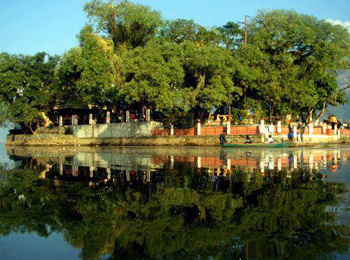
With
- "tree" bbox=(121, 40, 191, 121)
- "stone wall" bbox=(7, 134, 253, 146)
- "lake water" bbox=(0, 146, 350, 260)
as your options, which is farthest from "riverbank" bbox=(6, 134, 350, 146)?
"lake water" bbox=(0, 146, 350, 260)

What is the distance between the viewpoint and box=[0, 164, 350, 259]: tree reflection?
516 cm

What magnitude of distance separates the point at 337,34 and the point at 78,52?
2758cm

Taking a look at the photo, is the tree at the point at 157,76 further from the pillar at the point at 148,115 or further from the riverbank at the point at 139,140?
the pillar at the point at 148,115

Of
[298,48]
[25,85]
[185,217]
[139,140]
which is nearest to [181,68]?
[139,140]

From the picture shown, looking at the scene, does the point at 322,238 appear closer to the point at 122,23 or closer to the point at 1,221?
the point at 1,221

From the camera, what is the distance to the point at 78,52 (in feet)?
131

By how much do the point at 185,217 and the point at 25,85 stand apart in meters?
46.6

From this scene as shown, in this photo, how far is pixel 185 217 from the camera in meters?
6.87

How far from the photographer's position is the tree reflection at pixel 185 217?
5160 mm

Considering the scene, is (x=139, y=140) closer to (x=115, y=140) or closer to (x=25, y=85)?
(x=115, y=140)

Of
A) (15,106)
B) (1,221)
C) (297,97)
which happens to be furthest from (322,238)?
(15,106)

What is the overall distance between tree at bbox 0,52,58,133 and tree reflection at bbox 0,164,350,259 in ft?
128

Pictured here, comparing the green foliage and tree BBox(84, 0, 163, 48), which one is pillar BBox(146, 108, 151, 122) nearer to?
the green foliage

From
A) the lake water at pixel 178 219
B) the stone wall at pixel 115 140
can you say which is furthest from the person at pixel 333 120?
the lake water at pixel 178 219
